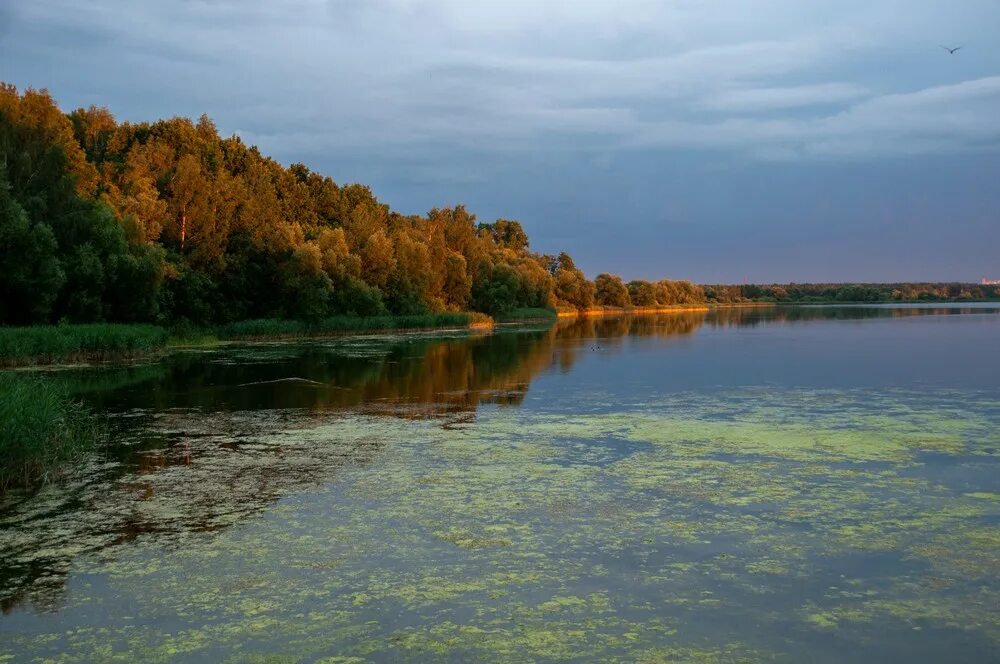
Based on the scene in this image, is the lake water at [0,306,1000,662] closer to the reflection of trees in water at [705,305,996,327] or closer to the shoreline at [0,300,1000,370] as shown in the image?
the shoreline at [0,300,1000,370]

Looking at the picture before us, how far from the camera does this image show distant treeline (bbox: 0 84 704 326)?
108ft

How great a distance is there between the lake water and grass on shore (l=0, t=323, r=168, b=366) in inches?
358

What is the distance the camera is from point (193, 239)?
46938mm

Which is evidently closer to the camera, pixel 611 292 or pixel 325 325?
pixel 325 325

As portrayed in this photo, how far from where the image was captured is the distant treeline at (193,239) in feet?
108

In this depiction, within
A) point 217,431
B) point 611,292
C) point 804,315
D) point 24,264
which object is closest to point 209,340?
point 24,264

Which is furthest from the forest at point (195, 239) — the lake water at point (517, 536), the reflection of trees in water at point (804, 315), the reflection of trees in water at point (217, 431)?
the reflection of trees in water at point (804, 315)

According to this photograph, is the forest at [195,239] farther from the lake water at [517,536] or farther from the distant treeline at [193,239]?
the lake water at [517,536]

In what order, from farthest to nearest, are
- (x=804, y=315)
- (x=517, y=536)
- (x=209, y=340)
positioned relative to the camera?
1. (x=804, y=315)
2. (x=209, y=340)
3. (x=517, y=536)

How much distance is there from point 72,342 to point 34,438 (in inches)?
758

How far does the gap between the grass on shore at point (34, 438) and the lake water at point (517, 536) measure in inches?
19.1

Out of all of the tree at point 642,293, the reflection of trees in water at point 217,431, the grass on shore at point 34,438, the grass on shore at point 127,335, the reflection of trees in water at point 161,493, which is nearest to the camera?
the reflection of trees in water at point 161,493

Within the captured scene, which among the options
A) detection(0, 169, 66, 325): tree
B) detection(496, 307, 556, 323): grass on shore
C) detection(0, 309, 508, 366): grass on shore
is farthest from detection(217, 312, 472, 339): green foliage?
detection(496, 307, 556, 323): grass on shore

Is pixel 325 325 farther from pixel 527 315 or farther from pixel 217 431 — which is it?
pixel 217 431
